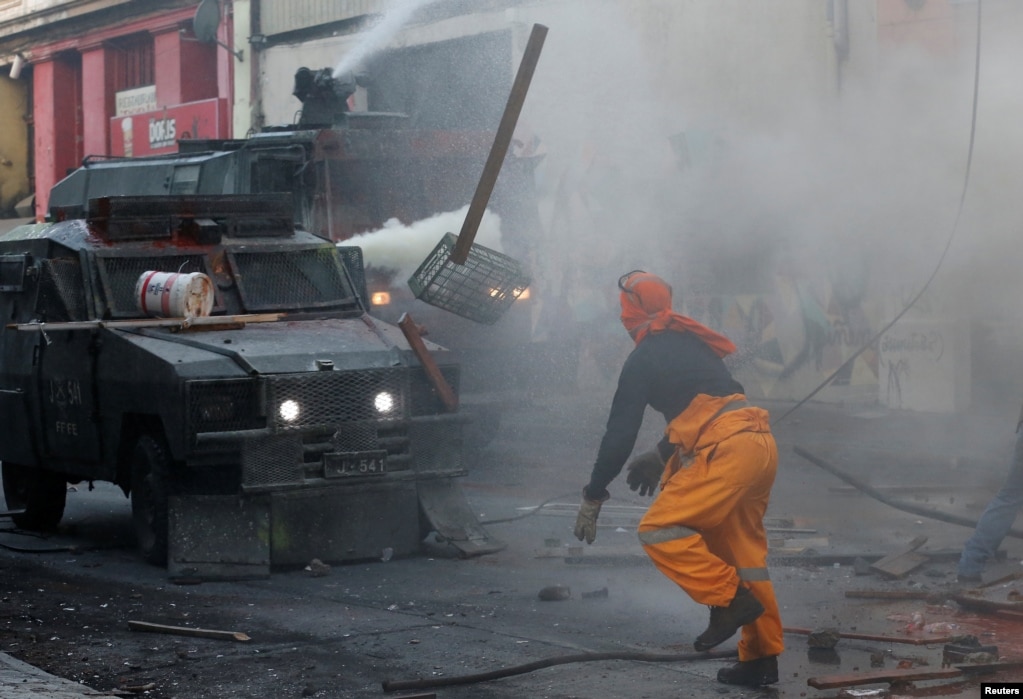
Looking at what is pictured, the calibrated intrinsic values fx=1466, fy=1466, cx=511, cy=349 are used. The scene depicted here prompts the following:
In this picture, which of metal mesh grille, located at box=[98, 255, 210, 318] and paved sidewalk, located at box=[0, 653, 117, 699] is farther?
metal mesh grille, located at box=[98, 255, 210, 318]

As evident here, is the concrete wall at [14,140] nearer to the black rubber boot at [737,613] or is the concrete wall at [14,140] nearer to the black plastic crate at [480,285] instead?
the black plastic crate at [480,285]

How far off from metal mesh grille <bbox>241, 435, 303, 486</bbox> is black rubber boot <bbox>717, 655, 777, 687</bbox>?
3074 millimetres

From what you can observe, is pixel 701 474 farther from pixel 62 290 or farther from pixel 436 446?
pixel 62 290

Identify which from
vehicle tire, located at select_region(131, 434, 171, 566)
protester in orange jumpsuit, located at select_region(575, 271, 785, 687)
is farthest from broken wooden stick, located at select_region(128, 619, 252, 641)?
protester in orange jumpsuit, located at select_region(575, 271, 785, 687)

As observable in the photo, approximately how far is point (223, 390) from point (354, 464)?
841 mm

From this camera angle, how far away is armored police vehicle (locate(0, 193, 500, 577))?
776 centimetres

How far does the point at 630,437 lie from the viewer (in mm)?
5699

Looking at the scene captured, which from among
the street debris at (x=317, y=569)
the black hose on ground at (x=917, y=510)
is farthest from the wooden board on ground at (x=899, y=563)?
the street debris at (x=317, y=569)

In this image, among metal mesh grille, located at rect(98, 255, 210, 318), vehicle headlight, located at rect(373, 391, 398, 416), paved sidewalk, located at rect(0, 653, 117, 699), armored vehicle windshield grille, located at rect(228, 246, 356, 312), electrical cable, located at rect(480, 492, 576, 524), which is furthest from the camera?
electrical cable, located at rect(480, 492, 576, 524)

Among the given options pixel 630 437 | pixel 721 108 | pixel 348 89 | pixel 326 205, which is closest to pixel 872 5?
pixel 721 108

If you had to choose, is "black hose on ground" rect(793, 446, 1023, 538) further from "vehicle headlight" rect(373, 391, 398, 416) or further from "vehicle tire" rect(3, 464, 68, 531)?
"vehicle tire" rect(3, 464, 68, 531)

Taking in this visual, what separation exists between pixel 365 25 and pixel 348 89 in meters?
9.57

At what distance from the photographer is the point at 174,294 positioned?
8.28m

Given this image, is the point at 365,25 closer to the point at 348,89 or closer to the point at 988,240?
the point at 348,89
